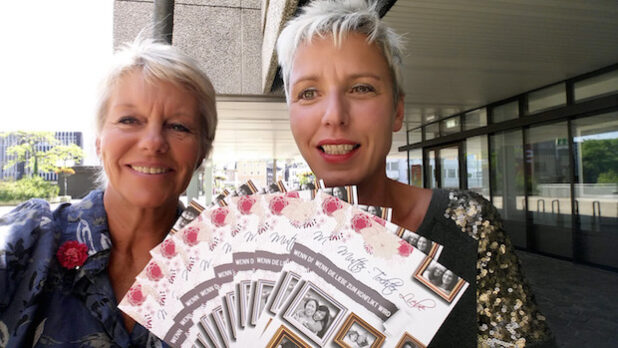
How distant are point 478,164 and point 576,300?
5.18 m

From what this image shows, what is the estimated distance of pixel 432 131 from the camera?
41.0 feet

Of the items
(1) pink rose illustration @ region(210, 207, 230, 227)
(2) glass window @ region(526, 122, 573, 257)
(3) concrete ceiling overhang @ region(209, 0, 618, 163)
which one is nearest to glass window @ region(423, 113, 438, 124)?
(3) concrete ceiling overhang @ region(209, 0, 618, 163)

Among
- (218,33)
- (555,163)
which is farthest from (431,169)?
(218,33)

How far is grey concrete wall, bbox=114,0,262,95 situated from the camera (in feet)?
15.6

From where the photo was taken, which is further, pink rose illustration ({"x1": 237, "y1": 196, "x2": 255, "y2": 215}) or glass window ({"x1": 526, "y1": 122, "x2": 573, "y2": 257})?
glass window ({"x1": 526, "y1": 122, "x2": 573, "y2": 257})

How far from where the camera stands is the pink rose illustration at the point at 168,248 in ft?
2.66

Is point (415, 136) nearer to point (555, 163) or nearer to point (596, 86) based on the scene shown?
point (555, 163)

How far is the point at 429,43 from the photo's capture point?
17.0 feet

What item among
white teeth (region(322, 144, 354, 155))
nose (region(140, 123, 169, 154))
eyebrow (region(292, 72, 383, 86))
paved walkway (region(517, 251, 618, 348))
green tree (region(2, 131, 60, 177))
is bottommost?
paved walkway (region(517, 251, 618, 348))

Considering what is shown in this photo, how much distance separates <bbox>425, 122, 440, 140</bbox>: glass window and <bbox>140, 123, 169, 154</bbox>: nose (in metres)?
11.9

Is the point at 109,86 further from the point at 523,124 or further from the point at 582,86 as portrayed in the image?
the point at 523,124

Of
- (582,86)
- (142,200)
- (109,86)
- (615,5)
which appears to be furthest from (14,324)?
(582,86)

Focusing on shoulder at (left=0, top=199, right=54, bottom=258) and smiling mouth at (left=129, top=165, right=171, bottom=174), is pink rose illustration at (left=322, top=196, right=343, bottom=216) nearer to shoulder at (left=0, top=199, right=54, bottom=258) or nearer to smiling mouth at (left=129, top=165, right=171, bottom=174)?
smiling mouth at (left=129, top=165, right=171, bottom=174)

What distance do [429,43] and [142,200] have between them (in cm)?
492
